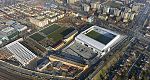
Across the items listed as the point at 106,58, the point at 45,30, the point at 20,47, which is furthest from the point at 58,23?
the point at 106,58

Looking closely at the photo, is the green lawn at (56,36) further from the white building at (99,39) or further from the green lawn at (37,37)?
the white building at (99,39)

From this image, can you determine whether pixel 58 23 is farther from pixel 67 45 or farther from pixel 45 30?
pixel 67 45

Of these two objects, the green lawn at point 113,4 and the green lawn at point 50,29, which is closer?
the green lawn at point 50,29

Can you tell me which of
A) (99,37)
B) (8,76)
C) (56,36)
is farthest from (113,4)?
(8,76)

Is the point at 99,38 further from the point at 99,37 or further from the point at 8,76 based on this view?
the point at 8,76

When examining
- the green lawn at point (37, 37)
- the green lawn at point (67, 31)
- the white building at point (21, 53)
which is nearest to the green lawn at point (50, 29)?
the green lawn at point (37, 37)
